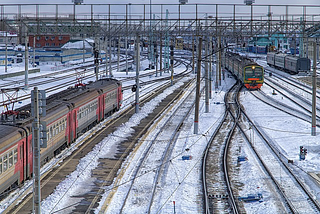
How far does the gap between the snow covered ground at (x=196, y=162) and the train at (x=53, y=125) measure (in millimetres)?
1475

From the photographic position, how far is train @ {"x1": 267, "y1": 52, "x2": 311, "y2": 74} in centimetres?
6825

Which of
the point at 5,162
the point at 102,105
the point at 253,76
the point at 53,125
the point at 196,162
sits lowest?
the point at 196,162

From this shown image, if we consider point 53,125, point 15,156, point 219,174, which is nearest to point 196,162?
point 219,174

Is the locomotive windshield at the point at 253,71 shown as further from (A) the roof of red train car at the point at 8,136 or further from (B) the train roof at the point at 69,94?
Answer: (A) the roof of red train car at the point at 8,136

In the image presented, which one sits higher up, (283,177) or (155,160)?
(155,160)

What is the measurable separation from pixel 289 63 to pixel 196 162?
176 ft

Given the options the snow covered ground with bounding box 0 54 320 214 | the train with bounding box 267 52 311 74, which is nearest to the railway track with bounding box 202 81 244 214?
the snow covered ground with bounding box 0 54 320 214

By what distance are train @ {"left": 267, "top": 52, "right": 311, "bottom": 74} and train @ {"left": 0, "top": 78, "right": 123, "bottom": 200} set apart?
37.6m

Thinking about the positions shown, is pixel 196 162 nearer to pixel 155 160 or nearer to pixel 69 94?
pixel 155 160

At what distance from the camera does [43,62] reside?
350 feet

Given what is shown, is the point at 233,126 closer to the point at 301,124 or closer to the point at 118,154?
the point at 301,124

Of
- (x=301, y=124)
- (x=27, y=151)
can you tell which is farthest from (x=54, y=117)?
(x=301, y=124)

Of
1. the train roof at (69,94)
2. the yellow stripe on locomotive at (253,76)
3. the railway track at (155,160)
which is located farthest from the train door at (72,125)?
the yellow stripe on locomotive at (253,76)

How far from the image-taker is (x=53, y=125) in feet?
73.5
